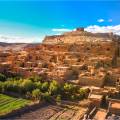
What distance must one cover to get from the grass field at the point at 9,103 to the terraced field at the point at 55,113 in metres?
0.93

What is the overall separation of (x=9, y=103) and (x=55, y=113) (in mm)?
3693

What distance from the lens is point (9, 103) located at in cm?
2408

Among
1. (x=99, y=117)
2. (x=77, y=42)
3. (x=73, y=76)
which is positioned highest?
(x=77, y=42)

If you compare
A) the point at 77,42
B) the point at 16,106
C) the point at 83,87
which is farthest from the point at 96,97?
the point at 77,42

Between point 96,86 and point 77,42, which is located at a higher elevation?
point 77,42

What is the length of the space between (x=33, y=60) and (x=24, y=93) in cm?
1123

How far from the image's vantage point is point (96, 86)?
28453 mm

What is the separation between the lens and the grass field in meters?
22.4

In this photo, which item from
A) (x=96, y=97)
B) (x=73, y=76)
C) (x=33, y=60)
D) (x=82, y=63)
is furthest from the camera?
(x=33, y=60)

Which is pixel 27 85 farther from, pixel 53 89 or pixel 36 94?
pixel 53 89

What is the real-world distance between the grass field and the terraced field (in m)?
0.93

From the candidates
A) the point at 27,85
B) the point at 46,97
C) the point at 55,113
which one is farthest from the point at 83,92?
the point at 27,85

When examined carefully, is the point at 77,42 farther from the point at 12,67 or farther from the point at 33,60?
the point at 12,67

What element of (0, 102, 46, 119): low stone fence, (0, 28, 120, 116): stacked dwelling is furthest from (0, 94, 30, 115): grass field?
(0, 28, 120, 116): stacked dwelling
